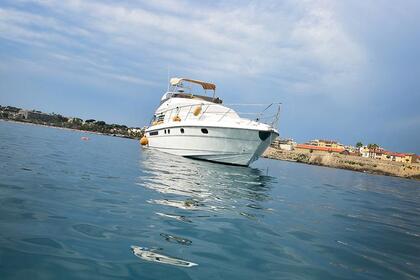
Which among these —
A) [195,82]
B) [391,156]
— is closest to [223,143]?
[195,82]

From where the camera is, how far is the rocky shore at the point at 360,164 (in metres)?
98.9

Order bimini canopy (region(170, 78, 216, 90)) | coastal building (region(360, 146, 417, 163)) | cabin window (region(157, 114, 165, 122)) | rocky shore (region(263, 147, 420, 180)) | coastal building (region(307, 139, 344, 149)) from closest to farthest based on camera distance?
bimini canopy (region(170, 78, 216, 90)) → cabin window (region(157, 114, 165, 122)) → rocky shore (region(263, 147, 420, 180)) → coastal building (region(360, 146, 417, 163)) → coastal building (region(307, 139, 344, 149))

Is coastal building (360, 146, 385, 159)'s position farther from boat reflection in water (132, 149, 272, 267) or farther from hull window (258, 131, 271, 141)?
boat reflection in water (132, 149, 272, 267)

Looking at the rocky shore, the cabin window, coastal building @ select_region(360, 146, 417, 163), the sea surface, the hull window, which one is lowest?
the sea surface

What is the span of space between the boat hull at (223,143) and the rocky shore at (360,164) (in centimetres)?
8672

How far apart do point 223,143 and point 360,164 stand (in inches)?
3745

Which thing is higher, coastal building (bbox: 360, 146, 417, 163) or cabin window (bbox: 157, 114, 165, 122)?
coastal building (bbox: 360, 146, 417, 163)

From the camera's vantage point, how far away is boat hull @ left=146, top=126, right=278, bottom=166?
20594 millimetres

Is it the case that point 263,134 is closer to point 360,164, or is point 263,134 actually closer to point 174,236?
point 174,236

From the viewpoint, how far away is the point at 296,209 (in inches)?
381

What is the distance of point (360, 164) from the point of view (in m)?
107

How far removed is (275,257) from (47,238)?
2687mm

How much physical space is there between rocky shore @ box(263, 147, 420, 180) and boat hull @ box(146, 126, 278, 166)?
86.7 metres

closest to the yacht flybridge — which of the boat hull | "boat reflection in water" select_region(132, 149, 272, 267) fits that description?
the boat hull
